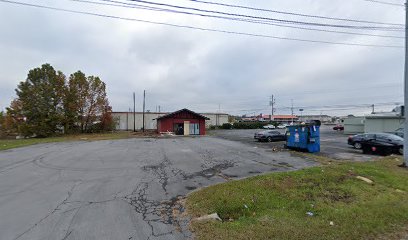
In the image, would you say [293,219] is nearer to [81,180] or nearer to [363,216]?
[363,216]

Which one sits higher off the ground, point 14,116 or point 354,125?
point 14,116

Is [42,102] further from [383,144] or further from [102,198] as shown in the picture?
[383,144]

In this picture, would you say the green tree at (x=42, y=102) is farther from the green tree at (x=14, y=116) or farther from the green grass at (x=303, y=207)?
the green grass at (x=303, y=207)

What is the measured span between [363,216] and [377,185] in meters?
3.30

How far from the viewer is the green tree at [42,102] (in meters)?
42.5

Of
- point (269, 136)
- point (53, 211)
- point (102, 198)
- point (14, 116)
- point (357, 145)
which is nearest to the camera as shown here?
point (53, 211)

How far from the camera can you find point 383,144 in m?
16.3

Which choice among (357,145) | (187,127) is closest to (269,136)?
(357,145)

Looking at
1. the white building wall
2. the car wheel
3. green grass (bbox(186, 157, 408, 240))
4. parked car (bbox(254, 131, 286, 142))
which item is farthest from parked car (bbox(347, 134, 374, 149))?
the white building wall

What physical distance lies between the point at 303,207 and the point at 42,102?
49.9 meters

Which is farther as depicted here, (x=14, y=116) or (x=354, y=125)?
(x=14, y=116)

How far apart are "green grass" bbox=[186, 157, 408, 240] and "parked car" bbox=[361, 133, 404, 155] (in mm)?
9702

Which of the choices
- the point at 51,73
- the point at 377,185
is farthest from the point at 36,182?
the point at 51,73

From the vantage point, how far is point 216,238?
396 cm
